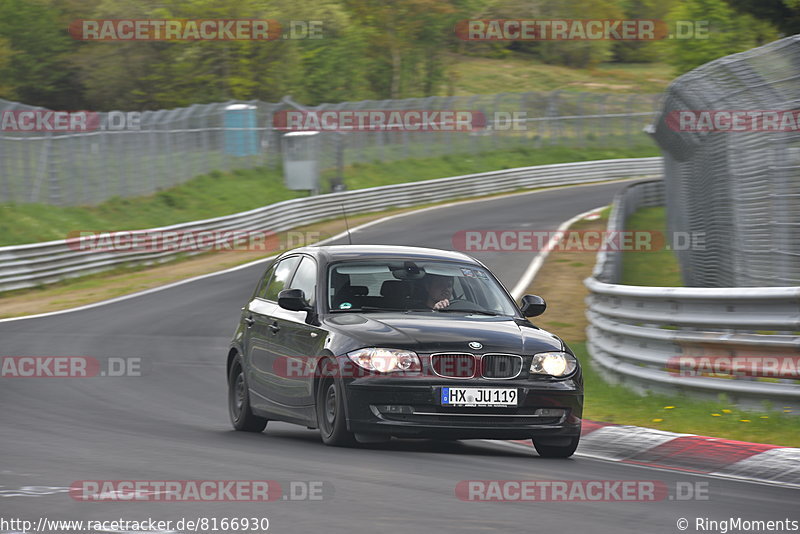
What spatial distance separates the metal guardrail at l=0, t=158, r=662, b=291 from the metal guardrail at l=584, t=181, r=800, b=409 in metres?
8.23

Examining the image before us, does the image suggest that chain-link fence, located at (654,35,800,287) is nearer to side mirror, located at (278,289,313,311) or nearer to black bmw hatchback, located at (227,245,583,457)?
black bmw hatchback, located at (227,245,583,457)

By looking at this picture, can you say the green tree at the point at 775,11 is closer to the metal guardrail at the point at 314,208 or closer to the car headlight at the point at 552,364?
the metal guardrail at the point at 314,208

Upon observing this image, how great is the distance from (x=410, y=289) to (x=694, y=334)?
2.58 metres

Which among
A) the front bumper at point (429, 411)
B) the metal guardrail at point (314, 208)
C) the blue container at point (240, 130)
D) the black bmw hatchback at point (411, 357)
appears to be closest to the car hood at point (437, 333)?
the black bmw hatchback at point (411, 357)

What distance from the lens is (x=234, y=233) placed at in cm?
3659

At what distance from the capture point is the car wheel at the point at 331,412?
9.23 meters

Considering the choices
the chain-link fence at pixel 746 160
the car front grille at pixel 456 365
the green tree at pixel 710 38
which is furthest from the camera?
the green tree at pixel 710 38

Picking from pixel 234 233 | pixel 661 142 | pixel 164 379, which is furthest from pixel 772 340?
pixel 234 233

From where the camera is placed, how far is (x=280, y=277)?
11422 millimetres

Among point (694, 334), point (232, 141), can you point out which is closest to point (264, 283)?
point (694, 334)

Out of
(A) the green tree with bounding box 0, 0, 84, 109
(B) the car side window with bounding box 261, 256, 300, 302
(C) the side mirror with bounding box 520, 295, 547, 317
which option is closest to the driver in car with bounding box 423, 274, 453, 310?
(C) the side mirror with bounding box 520, 295, 547, 317

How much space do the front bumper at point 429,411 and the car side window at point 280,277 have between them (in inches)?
89.4

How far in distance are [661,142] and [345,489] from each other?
1669 centimetres

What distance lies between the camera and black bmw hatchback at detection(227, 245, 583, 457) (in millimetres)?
9125
